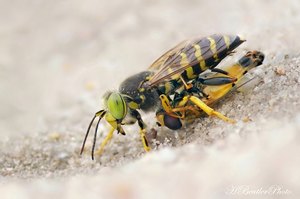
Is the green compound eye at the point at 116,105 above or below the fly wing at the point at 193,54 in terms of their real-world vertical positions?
below

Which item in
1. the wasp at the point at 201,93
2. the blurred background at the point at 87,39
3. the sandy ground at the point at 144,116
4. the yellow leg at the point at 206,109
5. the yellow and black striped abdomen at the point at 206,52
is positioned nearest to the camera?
the sandy ground at the point at 144,116

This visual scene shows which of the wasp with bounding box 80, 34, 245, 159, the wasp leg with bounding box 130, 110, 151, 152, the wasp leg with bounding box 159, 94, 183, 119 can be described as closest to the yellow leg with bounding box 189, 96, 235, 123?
the wasp with bounding box 80, 34, 245, 159

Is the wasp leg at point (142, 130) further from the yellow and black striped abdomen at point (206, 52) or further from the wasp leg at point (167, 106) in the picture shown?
the yellow and black striped abdomen at point (206, 52)

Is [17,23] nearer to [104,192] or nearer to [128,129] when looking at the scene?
[128,129]

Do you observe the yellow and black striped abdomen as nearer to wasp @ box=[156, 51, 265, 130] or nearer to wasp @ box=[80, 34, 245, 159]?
wasp @ box=[80, 34, 245, 159]

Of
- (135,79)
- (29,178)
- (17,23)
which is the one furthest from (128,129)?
(17,23)

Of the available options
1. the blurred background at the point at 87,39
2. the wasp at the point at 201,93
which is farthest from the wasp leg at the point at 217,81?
the blurred background at the point at 87,39
